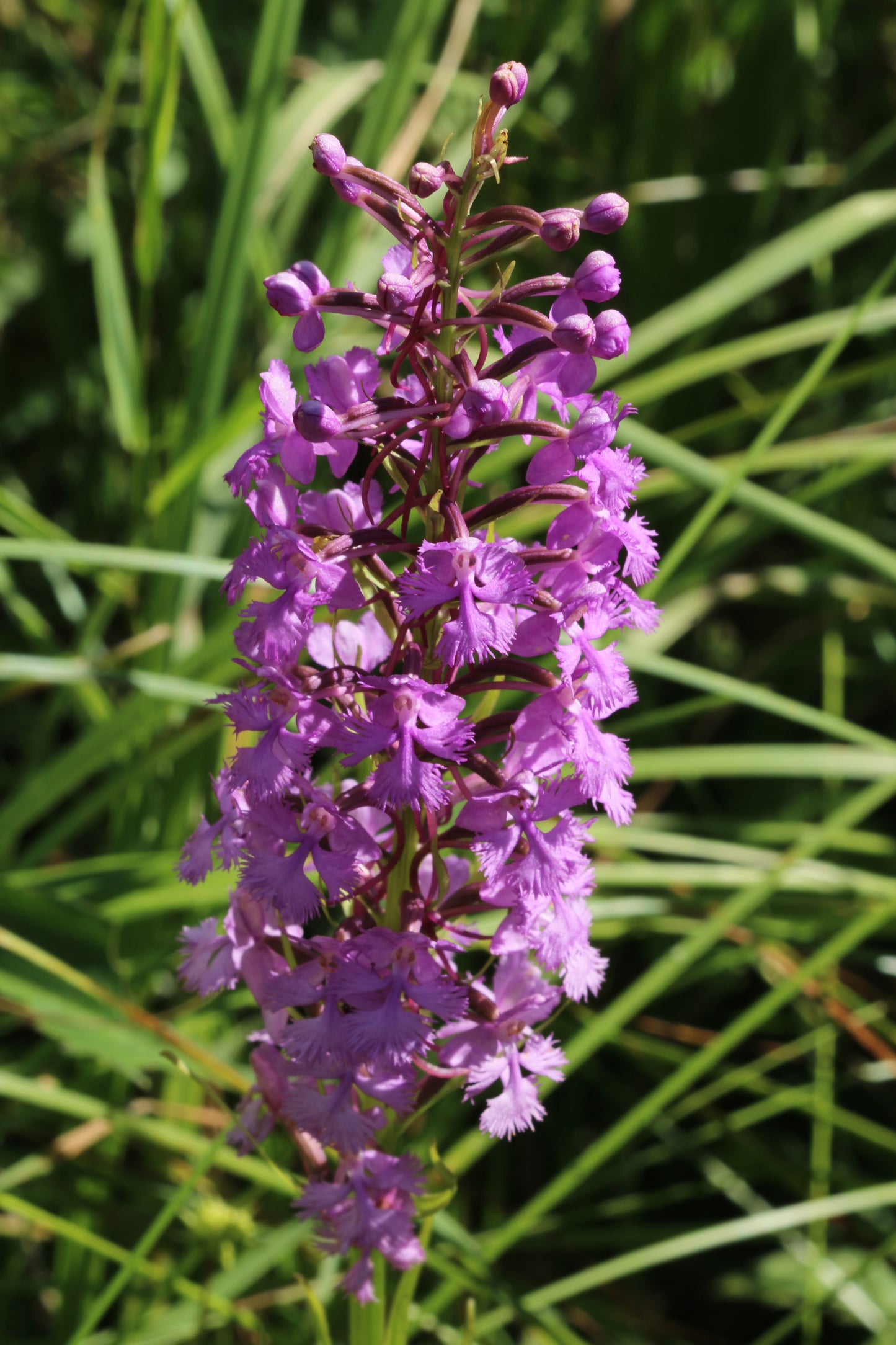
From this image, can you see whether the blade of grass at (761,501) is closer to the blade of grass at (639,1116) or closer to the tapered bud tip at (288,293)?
the blade of grass at (639,1116)

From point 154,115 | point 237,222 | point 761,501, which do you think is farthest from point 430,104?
point 761,501

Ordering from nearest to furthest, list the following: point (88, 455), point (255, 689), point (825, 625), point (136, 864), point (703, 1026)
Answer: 1. point (255, 689)
2. point (136, 864)
3. point (703, 1026)
4. point (825, 625)
5. point (88, 455)

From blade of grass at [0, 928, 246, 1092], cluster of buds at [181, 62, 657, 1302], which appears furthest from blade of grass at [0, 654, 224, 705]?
cluster of buds at [181, 62, 657, 1302]

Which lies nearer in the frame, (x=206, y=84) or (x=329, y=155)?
(x=329, y=155)

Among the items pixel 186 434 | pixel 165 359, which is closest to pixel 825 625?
pixel 186 434

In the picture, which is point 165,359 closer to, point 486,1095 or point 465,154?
point 465,154

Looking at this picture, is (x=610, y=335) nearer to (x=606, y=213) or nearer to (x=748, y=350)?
(x=606, y=213)

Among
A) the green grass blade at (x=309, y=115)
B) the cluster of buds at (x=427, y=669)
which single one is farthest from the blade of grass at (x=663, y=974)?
the green grass blade at (x=309, y=115)
